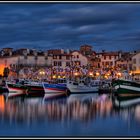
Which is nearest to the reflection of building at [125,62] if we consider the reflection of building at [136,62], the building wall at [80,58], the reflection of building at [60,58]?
the reflection of building at [136,62]

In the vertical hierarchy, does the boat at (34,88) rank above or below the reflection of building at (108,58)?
below

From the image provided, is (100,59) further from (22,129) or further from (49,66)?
(22,129)

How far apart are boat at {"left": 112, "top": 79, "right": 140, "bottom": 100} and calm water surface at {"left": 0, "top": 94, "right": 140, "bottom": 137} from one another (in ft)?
21.6

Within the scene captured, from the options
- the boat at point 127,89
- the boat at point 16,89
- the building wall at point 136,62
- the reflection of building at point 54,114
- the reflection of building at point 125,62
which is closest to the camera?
the reflection of building at point 54,114

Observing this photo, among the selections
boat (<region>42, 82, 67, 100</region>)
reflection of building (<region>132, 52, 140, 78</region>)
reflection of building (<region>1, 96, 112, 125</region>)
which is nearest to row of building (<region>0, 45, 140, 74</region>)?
reflection of building (<region>132, 52, 140, 78</region>)

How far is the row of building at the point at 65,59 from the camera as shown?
168 ft

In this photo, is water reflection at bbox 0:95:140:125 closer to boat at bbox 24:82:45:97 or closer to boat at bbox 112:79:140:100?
boat at bbox 112:79:140:100

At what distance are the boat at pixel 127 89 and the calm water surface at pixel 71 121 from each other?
659 cm

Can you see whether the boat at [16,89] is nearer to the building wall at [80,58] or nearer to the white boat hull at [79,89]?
the white boat hull at [79,89]

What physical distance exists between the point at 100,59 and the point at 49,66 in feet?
31.3

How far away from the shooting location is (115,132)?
1423 centimetres

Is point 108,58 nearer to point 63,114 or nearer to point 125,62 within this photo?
point 125,62

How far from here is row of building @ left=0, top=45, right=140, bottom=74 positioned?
51094mm

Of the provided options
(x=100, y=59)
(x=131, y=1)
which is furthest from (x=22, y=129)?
(x=100, y=59)
